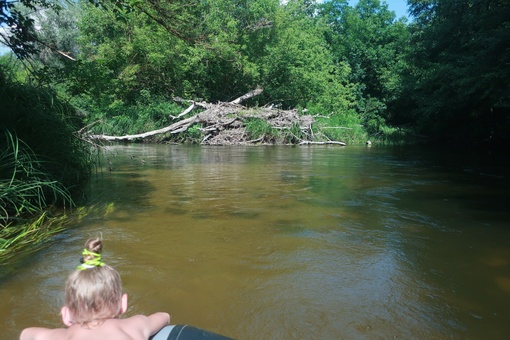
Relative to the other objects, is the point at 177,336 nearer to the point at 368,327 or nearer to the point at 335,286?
the point at 368,327

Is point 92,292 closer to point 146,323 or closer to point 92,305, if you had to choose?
point 92,305

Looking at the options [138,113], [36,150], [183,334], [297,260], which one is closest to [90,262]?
[183,334]

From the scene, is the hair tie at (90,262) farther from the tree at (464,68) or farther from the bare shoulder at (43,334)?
the tree at (464,68)

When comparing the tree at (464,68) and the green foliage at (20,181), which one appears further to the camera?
the tree at (464,68)

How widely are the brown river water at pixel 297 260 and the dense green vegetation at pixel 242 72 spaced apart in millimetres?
1547

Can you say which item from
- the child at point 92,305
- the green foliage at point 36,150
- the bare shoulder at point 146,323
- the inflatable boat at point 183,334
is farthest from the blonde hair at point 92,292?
the green foliage at point 36,150

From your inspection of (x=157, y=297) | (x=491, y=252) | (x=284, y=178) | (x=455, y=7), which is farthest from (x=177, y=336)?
(x=455, y=7)

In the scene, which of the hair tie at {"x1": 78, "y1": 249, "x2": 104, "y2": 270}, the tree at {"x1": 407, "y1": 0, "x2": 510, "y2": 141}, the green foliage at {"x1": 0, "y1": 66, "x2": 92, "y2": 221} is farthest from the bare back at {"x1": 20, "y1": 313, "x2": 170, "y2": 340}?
the tree at {"x1": 407, "y1": 0, "x2": 510, "y2": 141}

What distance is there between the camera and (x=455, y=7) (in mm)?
16656

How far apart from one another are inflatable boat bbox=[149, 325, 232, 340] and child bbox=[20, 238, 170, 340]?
143 millimetres

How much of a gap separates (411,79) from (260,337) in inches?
795

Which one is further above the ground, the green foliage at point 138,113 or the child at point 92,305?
the green foliage at point 138,113

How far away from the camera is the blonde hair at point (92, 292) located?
1.81m

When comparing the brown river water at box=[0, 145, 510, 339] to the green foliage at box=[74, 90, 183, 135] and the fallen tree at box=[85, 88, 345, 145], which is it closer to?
the fallen tree at box=[85, 88, 345, 145]
